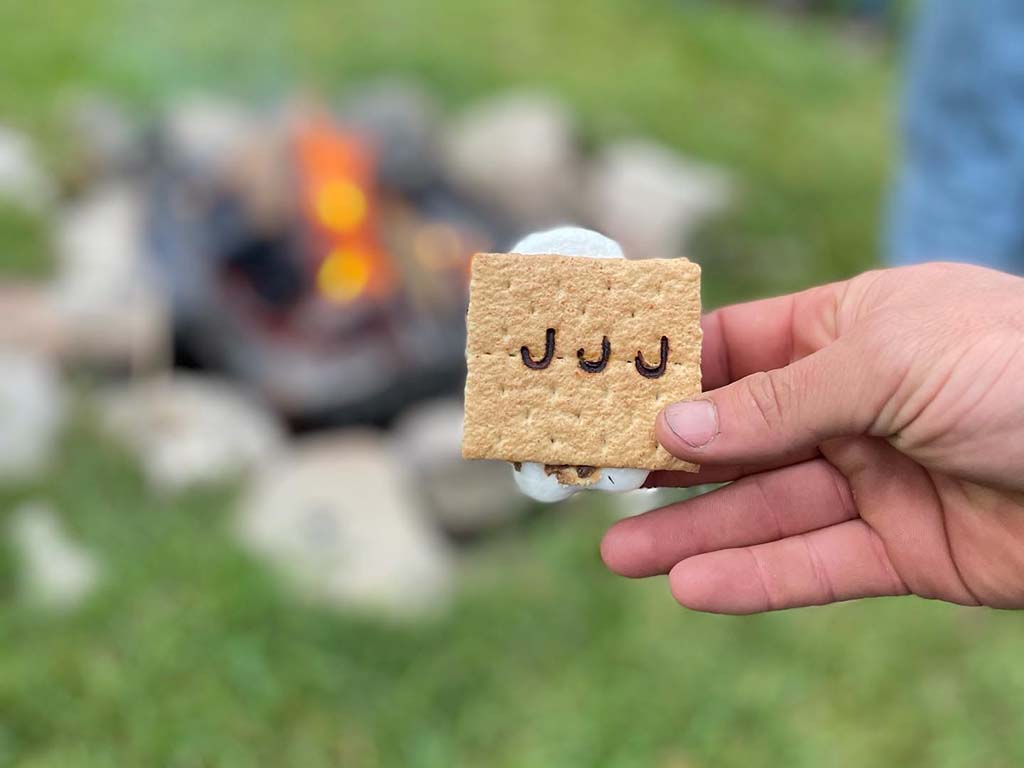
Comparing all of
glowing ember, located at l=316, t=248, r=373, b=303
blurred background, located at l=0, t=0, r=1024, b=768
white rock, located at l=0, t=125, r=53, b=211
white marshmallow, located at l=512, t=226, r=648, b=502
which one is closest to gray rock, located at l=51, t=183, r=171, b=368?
blurred background, located at l=0, t=0, r=1024, b=768

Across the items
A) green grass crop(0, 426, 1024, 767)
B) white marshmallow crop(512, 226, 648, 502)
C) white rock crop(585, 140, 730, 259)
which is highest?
white marshmallow crop(512, 226, 648, 502)

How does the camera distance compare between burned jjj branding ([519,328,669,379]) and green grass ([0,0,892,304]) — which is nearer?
burned jjj branding ([519,328,669,379])

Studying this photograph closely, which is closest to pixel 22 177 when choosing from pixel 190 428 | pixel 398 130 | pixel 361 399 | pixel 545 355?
pixel 398 130

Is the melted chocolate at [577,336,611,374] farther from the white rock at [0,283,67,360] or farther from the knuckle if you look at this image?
the white rock at [0,283,67,360]

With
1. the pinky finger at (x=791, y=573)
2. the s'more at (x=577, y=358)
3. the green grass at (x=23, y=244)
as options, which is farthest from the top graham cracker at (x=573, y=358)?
the green grass at (x=23, y=244)

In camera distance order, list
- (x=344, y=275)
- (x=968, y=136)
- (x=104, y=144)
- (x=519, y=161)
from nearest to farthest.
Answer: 1. (x=968, y=136)
2. (x=344, y=275)
3. (x=104, y=144)
4. (x=519, y=161)

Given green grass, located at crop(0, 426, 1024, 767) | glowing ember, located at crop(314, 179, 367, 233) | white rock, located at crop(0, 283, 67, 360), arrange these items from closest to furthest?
green grass, located at crop(0, 426, 1024, 767)
white rock, located at crop(0, 283, 67, 360)
glowing ember, located at crop(314, 179, 367, 233)

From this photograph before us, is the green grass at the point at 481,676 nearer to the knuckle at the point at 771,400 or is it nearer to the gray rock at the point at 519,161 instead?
the knuckle at the point at 771,400

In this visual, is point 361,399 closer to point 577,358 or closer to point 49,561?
point 49,561
